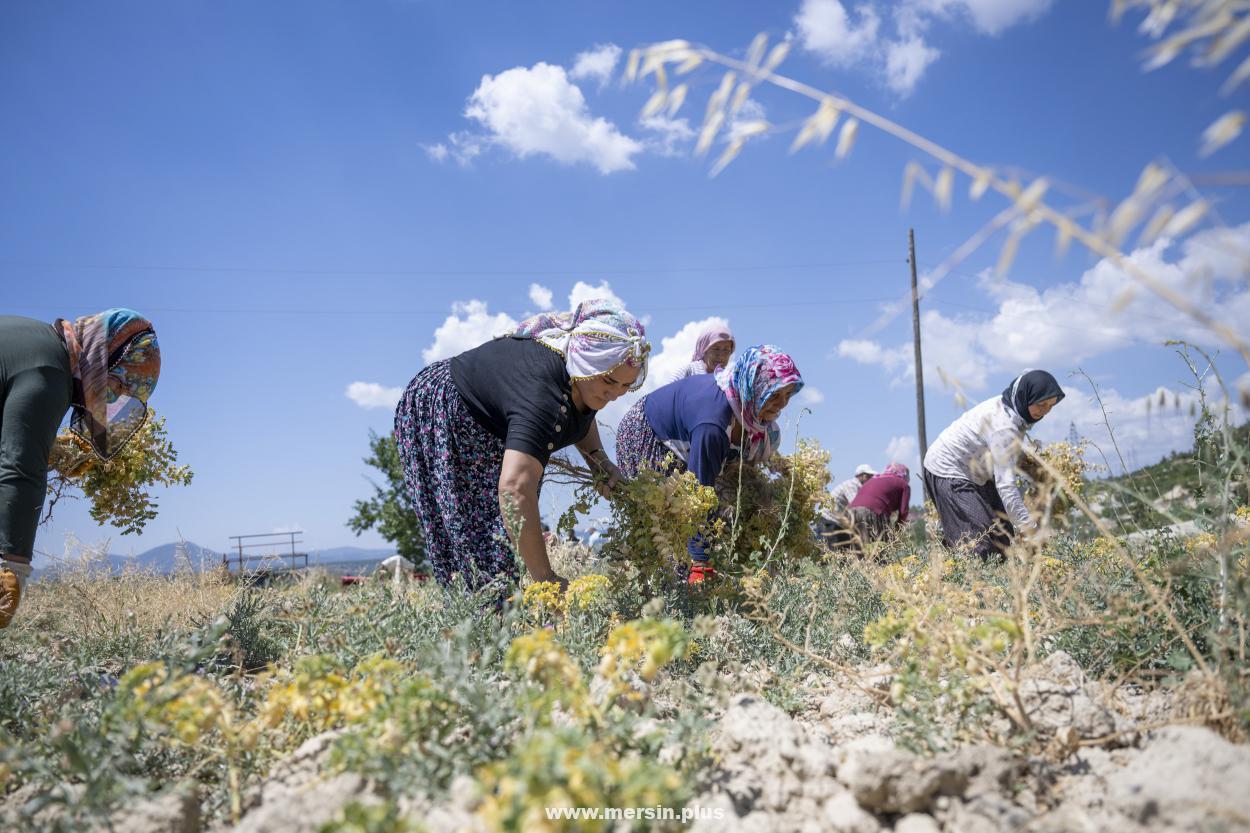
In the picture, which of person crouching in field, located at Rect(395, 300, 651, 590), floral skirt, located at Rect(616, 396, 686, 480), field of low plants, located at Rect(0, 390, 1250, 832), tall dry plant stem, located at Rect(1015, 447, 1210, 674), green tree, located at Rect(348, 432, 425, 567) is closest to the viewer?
field of low plants, located at Rect(0, 390, 1250, 832)

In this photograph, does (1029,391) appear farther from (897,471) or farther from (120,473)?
(120,473)

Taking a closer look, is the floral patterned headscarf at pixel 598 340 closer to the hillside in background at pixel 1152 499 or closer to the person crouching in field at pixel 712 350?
the hillside in background at pixel 1152 499

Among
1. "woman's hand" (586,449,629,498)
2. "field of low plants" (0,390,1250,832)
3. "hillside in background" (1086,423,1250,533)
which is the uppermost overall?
"woman's hand" (586,449,629,498)

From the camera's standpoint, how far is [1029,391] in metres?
4.99

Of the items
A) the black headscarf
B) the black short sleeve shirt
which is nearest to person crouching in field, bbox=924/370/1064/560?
the black headscarf

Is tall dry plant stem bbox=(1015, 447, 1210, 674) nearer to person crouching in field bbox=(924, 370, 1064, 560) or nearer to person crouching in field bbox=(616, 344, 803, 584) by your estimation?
person crouching in field bbox=(616, 344, 803, 584)

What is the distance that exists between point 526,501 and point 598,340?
28.7 inches

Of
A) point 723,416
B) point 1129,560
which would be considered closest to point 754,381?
point 723,416

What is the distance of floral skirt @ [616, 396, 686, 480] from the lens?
4.15 metres

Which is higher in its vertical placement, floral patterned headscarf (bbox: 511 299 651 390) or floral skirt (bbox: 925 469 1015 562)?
floral patterned headscarf (bbox: 511 299 651 390)

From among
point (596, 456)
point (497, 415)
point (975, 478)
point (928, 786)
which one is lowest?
point (928, 786)

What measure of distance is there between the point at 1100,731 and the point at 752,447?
7.64 ft

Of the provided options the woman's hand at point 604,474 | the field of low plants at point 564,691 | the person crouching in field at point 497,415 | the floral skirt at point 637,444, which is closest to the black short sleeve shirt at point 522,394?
the person crouching in field at point 497,415

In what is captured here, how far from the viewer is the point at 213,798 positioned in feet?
5.04
